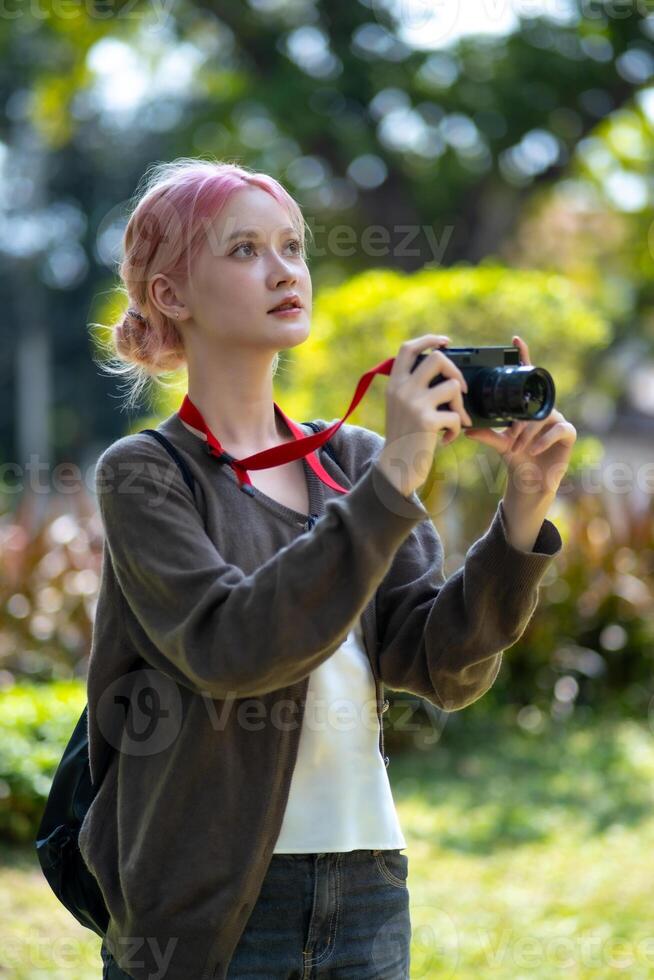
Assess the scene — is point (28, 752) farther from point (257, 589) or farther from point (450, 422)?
point (450, 422)

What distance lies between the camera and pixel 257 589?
1499 mm

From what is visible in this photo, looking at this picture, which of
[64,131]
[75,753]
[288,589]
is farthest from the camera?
[64,131]

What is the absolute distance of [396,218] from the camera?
48.5 ft

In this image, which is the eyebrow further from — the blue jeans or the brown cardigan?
the blue jeans

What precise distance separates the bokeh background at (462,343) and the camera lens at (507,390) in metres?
0.82

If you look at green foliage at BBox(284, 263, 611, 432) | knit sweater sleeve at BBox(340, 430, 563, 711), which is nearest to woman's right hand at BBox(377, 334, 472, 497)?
knit sweater sleeve at BBox(340, 430, 563, 711)

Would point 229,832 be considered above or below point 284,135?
above

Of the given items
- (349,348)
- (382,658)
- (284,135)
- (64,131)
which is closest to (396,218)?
(284,135)

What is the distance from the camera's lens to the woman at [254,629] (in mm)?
1505

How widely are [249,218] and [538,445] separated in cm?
51

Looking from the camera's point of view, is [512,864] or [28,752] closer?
[512,864]

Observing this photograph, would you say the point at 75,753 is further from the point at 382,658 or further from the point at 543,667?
the point at 543,667

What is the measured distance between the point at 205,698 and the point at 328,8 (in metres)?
13.6

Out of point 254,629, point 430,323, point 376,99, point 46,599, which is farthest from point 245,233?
point 376,99
